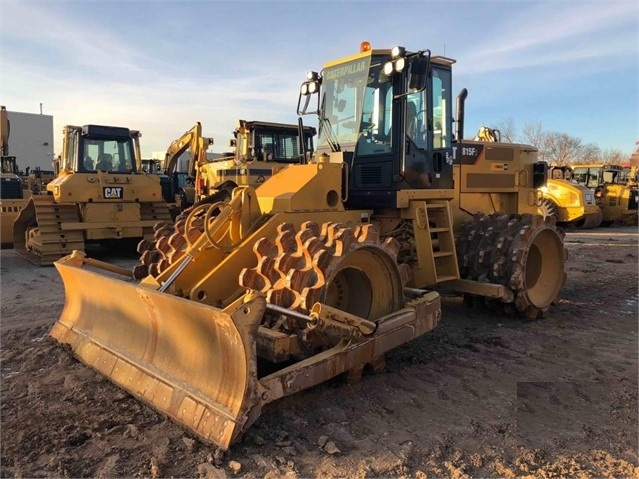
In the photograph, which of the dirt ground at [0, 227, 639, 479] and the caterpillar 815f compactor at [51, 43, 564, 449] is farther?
the caterpillar 815f compactor at [51, 43, 564, 449]

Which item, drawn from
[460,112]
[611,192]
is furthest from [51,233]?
[611,192]

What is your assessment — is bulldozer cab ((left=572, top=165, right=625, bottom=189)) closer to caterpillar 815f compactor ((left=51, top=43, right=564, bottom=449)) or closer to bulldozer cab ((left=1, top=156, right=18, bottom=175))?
caterpillar 815f compactor ((left=51, top=43, right=564, bottom=449))

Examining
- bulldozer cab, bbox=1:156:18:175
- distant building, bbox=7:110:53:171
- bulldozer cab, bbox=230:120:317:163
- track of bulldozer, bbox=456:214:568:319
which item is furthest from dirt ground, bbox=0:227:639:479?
distant building, bbox=7:110:53:171

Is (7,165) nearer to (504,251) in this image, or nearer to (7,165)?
(7,165)

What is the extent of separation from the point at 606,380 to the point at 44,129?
4523 centimetres

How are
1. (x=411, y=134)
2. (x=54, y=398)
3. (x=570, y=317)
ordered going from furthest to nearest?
(x=570, y=317) < (x=411, y=134) < (x=54, y=398)

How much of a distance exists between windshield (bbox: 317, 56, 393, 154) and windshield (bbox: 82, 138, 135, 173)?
27.3ft

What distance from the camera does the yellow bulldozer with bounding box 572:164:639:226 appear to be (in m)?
22.1

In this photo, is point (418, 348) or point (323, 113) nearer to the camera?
point (418, 348)

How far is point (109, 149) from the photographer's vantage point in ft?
42.1

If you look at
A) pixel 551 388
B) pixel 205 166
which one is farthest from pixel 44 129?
pixel 551 388

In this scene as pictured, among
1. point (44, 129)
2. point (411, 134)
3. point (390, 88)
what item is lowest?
point (411, 134)

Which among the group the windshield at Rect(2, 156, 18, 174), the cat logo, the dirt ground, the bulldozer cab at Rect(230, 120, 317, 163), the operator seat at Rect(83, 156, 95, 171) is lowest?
the dirt ground

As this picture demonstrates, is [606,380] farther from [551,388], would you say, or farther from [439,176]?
[439,176]
